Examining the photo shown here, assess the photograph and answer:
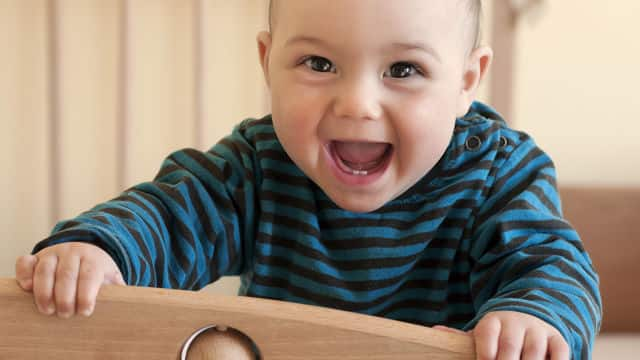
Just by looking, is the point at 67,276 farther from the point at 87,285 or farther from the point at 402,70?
the point at 402,70

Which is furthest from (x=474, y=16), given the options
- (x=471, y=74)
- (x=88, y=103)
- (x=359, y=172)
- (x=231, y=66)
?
(x=88, y=103)

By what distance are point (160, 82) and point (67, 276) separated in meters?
1.10

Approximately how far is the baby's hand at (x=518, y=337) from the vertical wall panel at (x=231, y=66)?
1045 mm

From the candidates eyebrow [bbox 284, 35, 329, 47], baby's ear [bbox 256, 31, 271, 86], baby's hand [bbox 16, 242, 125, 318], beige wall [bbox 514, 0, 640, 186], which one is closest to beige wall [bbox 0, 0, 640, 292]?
beige wall [bbox 514, 0, 640, 186]

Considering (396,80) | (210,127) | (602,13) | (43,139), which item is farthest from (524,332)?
(602,13)

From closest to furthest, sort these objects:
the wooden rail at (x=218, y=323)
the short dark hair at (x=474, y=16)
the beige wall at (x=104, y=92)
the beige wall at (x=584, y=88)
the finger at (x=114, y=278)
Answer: the wooden rail at (x=218, y=323)
the finger at (x=114, y=278)
the short dark hair at (x=474, y=16)
the beige wall at (x=104, y=92)
the beige wall at (x=584, y=88)

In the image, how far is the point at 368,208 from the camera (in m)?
0.67

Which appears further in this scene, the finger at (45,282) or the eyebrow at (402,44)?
the eyebrow at (402,44)

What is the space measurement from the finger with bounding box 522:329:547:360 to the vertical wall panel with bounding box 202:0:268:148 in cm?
106

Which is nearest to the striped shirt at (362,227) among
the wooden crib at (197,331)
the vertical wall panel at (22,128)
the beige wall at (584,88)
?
the wooden crib at (197,331)

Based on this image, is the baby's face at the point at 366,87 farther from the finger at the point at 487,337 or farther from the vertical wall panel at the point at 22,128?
the vertical wall panel at the point at 22,128

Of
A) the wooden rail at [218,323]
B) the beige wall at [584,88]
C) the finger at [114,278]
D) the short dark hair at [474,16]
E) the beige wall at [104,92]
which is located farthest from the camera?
the beige wall at [584,88]

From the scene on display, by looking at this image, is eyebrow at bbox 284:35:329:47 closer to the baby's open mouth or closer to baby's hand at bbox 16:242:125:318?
the baby's open mouth

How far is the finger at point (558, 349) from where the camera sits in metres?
0.53
